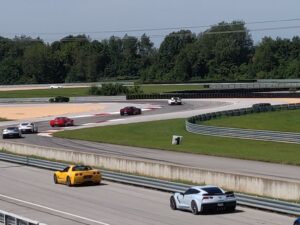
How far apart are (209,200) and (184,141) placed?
30.5 m

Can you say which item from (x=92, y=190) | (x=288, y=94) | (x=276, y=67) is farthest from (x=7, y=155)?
(x=276, y=67)

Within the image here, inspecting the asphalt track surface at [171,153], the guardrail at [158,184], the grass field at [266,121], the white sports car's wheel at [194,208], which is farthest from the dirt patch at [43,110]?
the white sports car's wheel at [194,208]

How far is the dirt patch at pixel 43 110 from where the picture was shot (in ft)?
322

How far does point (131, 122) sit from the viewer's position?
3022 inches

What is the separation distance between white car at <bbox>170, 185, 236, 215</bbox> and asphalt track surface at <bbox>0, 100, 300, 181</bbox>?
6362 millimetres

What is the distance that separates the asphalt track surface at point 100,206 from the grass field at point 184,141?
12.6 m

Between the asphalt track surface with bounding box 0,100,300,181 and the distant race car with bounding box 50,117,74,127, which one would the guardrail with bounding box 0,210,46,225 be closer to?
the asphalt track surface with bounding box 0,100,300,181

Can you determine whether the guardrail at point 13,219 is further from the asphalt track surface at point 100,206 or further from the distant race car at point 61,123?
the distant race car at point 61,123

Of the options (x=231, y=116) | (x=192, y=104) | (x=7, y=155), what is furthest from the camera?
(x=192, y=104)

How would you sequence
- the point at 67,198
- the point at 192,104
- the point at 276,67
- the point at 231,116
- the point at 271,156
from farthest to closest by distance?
the point at 276,67, the point at 192,104, the point at 231,116, the point at 271,156, the point at 67,198

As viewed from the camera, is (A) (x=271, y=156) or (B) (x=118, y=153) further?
(B) (x=118, y=153)

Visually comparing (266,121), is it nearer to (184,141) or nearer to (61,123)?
(184,141)

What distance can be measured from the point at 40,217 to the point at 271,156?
2107 cm

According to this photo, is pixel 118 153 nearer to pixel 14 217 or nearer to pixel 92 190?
pixel 92 190
